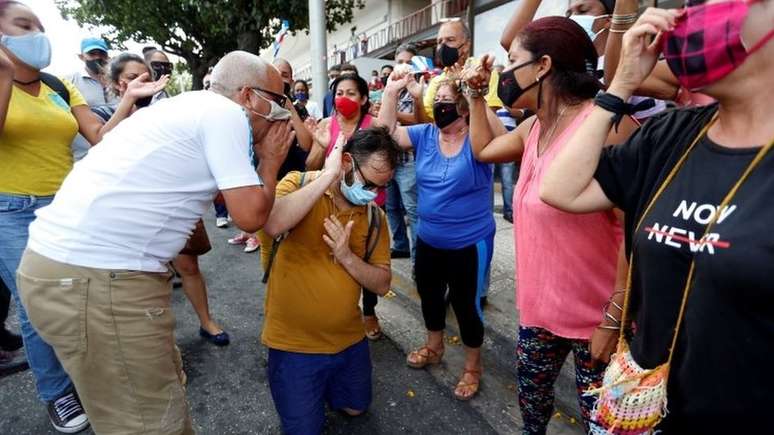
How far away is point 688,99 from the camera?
1692mm

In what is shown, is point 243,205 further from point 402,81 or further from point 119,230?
point 402,81

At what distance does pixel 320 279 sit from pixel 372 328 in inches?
49.4

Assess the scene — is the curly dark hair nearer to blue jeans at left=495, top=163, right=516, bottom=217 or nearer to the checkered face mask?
the checkered face mask

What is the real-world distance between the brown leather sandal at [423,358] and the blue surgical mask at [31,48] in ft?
8.34

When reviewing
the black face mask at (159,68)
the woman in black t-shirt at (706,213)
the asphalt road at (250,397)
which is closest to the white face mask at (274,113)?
the woman in black t-shirt at (706,213)

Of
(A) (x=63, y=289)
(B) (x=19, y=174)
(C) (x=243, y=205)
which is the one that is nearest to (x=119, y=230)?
(A) (x=63, y=289)

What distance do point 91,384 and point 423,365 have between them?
1.82 metres

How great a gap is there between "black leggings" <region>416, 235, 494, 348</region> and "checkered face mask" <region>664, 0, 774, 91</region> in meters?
1.52

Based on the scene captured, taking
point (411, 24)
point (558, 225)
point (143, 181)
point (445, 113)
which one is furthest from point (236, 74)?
point (411, 24)

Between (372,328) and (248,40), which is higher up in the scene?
(248,40)

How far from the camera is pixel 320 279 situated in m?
1.96

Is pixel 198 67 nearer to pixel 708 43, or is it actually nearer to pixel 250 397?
pixel 250 397

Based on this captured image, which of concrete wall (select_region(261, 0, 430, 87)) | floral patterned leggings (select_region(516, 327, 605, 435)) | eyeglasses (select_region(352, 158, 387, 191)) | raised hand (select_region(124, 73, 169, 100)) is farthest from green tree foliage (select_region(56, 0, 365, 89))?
floral patterned leggings (select_region(516, 327, 605, 435))

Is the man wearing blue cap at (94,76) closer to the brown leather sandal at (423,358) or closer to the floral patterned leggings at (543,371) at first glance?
the brown leather sandal at (423,358)
